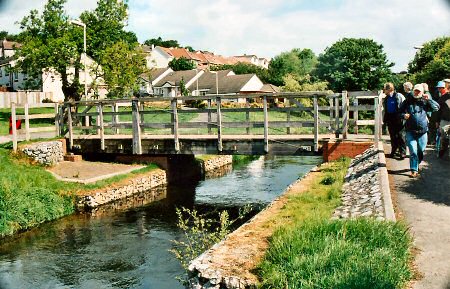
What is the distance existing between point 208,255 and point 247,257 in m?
0.56

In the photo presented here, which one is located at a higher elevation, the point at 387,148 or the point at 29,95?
the point at 29,95

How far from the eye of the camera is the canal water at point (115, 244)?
9695 mm

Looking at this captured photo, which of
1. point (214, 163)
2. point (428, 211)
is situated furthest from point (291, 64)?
point (428, 211)

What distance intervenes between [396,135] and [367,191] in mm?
4039

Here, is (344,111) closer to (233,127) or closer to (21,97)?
(233,127)

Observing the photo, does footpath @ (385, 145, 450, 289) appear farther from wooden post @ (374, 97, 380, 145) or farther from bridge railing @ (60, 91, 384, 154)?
bridge railing @ (60, 91, 384, 154)

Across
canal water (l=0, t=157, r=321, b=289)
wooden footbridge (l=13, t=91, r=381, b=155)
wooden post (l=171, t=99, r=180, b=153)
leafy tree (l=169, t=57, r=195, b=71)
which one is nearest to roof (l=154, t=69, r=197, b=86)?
leafy tree (l=169, t=57, r=195, b=71)

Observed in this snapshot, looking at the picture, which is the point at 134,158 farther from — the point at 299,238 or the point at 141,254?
the point at 299,238

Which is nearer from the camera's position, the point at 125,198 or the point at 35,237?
the point at 35,237

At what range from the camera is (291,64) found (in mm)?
109312

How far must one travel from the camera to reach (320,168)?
14.0 metres

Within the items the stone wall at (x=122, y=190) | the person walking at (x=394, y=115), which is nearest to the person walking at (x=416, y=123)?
the person walking at (x=394, y=115)

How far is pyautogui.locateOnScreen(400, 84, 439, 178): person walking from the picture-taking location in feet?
34.1

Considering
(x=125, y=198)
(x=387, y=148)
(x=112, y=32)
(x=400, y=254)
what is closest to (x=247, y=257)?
(x=400, y=254)
